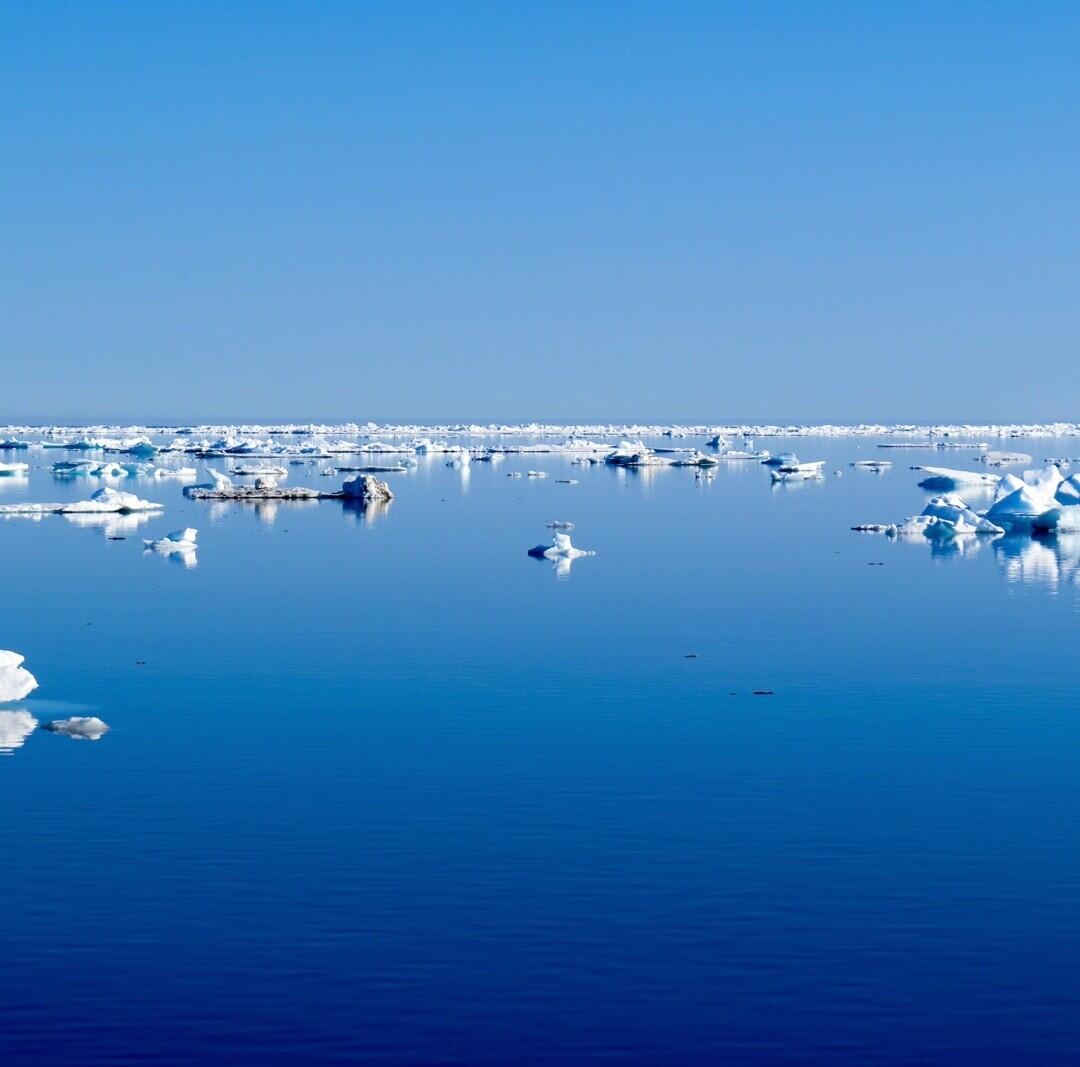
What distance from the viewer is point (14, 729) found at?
43.3 feet

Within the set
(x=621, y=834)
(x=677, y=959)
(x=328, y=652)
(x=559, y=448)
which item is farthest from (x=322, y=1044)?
(x=559, y=448)

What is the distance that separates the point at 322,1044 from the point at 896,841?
4405 mm

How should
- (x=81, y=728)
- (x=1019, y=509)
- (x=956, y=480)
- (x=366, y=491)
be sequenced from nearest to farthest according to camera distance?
1. (x=81, y=728)
2. (x=1019, y=509)
3. (x=366, y=491)
4. (x=956, y=480)

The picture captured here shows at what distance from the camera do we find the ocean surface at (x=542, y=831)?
7309mm

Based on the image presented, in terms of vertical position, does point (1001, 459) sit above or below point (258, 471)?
above

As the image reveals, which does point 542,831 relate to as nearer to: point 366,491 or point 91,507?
point 91,507

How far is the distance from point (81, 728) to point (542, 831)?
4626mm

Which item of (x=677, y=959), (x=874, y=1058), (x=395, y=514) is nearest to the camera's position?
(x=874, y=1058)

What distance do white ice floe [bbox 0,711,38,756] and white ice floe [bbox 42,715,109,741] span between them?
0.19 meters

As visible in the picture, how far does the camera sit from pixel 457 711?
47.2 ft

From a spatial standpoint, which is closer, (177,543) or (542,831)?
(542,831)

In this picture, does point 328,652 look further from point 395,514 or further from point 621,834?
point 395,514

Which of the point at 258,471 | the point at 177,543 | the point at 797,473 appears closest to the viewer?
the point at 177,543

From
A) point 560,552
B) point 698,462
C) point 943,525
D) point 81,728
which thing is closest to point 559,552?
point 560,552
